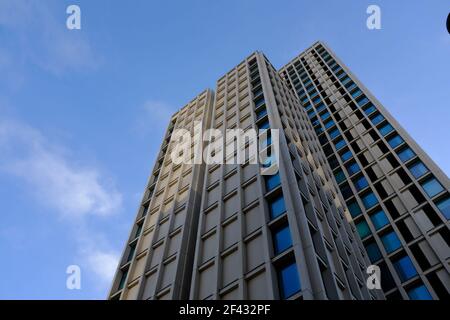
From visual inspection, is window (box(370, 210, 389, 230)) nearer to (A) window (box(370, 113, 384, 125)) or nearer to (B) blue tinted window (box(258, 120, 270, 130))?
(B) blue tinted window (box(258, 120, 270, 130))

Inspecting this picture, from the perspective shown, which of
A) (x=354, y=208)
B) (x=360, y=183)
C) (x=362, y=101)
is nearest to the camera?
(x=354, y=208)

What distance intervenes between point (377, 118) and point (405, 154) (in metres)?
8.69

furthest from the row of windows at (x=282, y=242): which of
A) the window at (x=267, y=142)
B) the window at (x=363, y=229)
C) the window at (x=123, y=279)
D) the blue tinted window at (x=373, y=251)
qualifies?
the window at (x=363, y=229)

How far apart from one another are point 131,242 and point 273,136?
14.1 m

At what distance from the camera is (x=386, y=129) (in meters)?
45.0

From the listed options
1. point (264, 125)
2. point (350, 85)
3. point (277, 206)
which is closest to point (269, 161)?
point (277, 206)

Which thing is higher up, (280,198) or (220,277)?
(280,198)

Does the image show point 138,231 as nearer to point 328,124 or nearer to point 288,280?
point 288,280

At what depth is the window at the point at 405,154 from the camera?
39156mm

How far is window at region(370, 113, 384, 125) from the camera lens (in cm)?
4690

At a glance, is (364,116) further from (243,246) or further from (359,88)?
(243,246)

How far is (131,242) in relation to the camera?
108 feet

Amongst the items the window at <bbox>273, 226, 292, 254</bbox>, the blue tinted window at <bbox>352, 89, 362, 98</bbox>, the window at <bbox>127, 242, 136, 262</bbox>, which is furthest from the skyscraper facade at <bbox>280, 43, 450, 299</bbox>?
the window at <bbox>127, 242, 136, 262</bbox>
